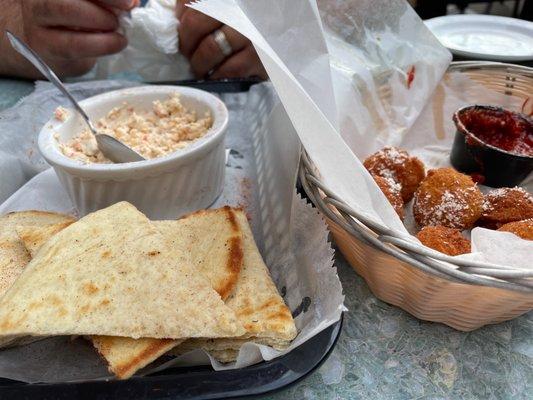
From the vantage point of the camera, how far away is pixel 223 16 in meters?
0.98

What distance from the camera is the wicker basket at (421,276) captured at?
88cm

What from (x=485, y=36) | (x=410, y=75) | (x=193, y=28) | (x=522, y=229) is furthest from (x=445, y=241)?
(x=485, y=36)

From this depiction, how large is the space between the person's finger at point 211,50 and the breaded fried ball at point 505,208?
1.24 meters

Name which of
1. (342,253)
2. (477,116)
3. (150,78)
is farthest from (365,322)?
(150,78)

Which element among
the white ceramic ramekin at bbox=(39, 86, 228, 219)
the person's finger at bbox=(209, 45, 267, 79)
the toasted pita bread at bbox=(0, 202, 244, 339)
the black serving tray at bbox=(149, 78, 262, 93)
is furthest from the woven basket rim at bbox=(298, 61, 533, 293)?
the person's finger at bbox=(209, 45, 267, 79)

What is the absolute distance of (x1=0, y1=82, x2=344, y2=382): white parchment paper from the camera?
98cm

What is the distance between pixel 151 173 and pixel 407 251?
0.77 meters

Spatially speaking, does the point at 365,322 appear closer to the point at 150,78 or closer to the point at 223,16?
the point at 223,16

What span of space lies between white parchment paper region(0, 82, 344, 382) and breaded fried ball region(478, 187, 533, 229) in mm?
549

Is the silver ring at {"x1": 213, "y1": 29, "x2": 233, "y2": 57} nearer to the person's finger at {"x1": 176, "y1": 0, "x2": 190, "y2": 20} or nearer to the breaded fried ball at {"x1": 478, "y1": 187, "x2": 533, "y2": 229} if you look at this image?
the person's finger at {"x1": 176, "y1": 0, "x2": 190, "y2": 20}

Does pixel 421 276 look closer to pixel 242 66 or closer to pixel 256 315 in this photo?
pixel 256 315

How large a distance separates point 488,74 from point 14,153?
1721 millimetres

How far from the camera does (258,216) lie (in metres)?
1.50

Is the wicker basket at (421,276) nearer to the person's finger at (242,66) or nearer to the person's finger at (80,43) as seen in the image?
the person's finger at (242,66)
